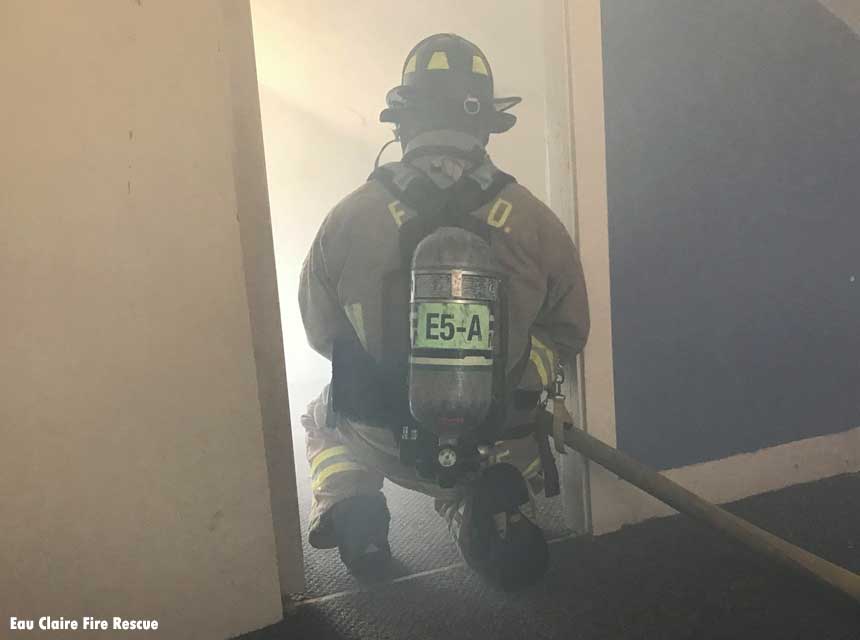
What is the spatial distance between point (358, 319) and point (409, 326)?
12 cm

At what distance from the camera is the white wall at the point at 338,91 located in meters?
1.89

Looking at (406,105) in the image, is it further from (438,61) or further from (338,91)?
(338,91)

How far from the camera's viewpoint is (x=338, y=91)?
2.25 meters

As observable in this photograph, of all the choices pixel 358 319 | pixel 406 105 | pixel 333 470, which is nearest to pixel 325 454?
pixel 333 470

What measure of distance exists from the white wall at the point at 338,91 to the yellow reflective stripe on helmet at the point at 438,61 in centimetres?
66

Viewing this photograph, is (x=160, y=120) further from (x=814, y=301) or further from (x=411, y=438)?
(x=814, y=301)

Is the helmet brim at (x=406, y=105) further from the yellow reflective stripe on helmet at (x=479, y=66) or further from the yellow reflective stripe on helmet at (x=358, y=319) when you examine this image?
the yellow reflective stripe on helmet at (x=358, y=319)

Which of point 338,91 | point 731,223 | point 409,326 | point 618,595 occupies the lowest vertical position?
point 618,595

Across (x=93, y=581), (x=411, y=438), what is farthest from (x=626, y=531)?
(x=93, y=581)

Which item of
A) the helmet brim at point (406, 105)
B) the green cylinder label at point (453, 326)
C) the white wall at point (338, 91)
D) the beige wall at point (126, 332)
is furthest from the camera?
the white wall at point (338, 91)

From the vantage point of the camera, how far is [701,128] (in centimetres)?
136

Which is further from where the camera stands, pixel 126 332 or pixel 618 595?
pixel 618 595

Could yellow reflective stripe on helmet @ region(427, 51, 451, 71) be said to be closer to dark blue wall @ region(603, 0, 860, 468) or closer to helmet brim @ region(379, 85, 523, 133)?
helmet brim @ region(379, 85, 523, 133)

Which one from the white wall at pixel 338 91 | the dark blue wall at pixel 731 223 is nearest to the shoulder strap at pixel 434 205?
Answer: the dark blue wall at pixel 731 223
